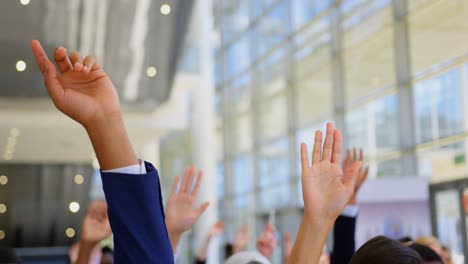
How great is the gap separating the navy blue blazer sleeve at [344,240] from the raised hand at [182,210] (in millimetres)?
553

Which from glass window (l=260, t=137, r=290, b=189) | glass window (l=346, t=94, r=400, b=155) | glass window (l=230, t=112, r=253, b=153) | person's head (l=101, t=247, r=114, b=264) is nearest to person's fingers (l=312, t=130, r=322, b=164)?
person's head (l=101, t=247, r=114, b=264)

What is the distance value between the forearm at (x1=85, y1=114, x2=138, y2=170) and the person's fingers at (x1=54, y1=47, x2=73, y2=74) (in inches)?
4.9

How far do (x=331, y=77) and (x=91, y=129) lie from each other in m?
15.6

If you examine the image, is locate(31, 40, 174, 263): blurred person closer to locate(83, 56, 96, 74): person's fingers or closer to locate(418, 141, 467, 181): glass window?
locate(83, 56, 96, 74): person's fingers

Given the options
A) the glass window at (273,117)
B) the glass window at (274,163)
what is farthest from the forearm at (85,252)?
the glass window at (273,117)

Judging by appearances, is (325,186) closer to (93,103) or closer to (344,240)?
(93,103)

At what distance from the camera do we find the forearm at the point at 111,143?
1312 millimetres

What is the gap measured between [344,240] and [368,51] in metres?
12.8

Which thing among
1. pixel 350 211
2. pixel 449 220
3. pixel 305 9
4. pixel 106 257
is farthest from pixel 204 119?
pixel 350 211

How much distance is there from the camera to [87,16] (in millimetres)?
7055

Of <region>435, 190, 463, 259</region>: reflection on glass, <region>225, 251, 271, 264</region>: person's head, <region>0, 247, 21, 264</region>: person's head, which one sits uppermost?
<region>0, 247, 21, 264</region>: person's head

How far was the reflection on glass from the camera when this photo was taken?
12.1 metres

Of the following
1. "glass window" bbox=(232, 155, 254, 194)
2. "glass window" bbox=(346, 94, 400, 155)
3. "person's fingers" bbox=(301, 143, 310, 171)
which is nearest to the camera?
"person's fingers" bbox=(301, 143, 310, 171)

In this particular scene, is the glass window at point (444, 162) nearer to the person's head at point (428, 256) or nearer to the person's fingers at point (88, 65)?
the person's head at point (428, 256)
